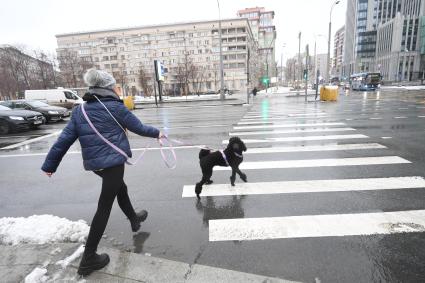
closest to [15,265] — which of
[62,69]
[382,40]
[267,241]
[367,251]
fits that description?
[267,241]

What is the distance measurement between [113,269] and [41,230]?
1.49m

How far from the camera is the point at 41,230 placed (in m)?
3.50

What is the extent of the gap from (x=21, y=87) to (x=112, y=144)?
59.0 m

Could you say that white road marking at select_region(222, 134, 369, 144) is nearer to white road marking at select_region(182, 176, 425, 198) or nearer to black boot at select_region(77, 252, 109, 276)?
white road marking at select_region(182, 176, 425, 198)

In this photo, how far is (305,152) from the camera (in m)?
6.86

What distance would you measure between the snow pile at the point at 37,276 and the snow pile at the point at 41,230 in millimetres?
624

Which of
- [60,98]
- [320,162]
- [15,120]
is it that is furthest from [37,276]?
[60,98]

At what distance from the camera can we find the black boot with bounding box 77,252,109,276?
261cm

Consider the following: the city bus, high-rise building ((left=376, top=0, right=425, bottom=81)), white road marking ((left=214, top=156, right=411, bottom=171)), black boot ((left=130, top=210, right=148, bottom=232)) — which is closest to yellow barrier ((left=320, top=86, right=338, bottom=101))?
white road marking ((left=214, top=156, right=411, bottom=171))

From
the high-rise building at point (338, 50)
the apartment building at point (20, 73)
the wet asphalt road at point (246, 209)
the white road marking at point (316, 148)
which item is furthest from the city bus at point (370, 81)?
the high-rise building at point (338, 50)

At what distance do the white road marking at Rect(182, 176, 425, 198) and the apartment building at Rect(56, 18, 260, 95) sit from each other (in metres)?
80.6

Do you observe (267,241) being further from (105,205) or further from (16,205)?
(16,205)

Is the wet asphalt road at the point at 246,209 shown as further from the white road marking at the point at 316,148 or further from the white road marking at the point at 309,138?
the white road marking at the point at 309,138

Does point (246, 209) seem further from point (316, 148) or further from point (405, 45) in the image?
point (405, 45)
